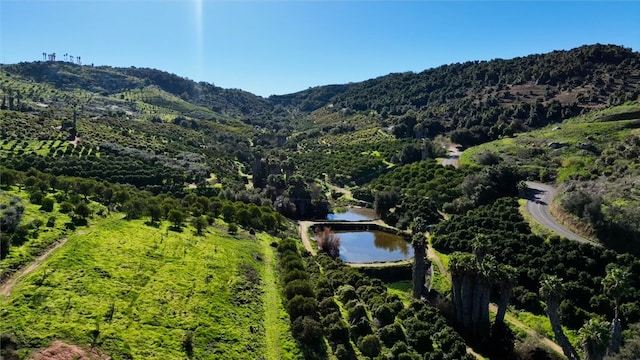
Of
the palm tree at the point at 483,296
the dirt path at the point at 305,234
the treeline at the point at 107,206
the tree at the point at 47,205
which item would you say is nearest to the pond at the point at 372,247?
the dirt path at the point at 305,234

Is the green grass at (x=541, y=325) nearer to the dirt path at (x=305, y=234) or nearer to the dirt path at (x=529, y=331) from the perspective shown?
the dirt path at (x=529, y=331)

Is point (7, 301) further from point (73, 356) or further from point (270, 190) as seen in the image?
point (270, 190)

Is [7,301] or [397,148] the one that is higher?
[397,148]

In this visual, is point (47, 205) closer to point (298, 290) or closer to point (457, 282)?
point (298, 290)

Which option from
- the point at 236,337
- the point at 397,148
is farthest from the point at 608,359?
the point at 397,148

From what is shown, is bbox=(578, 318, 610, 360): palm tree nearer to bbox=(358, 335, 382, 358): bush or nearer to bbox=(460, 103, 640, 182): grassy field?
bbox=(358, 335, 382, 358): bush

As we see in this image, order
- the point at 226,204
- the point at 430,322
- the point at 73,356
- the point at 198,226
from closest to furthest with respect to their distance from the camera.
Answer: the point at 73,356
the point at 430,322
the point at 198,226
the point at 226,204
